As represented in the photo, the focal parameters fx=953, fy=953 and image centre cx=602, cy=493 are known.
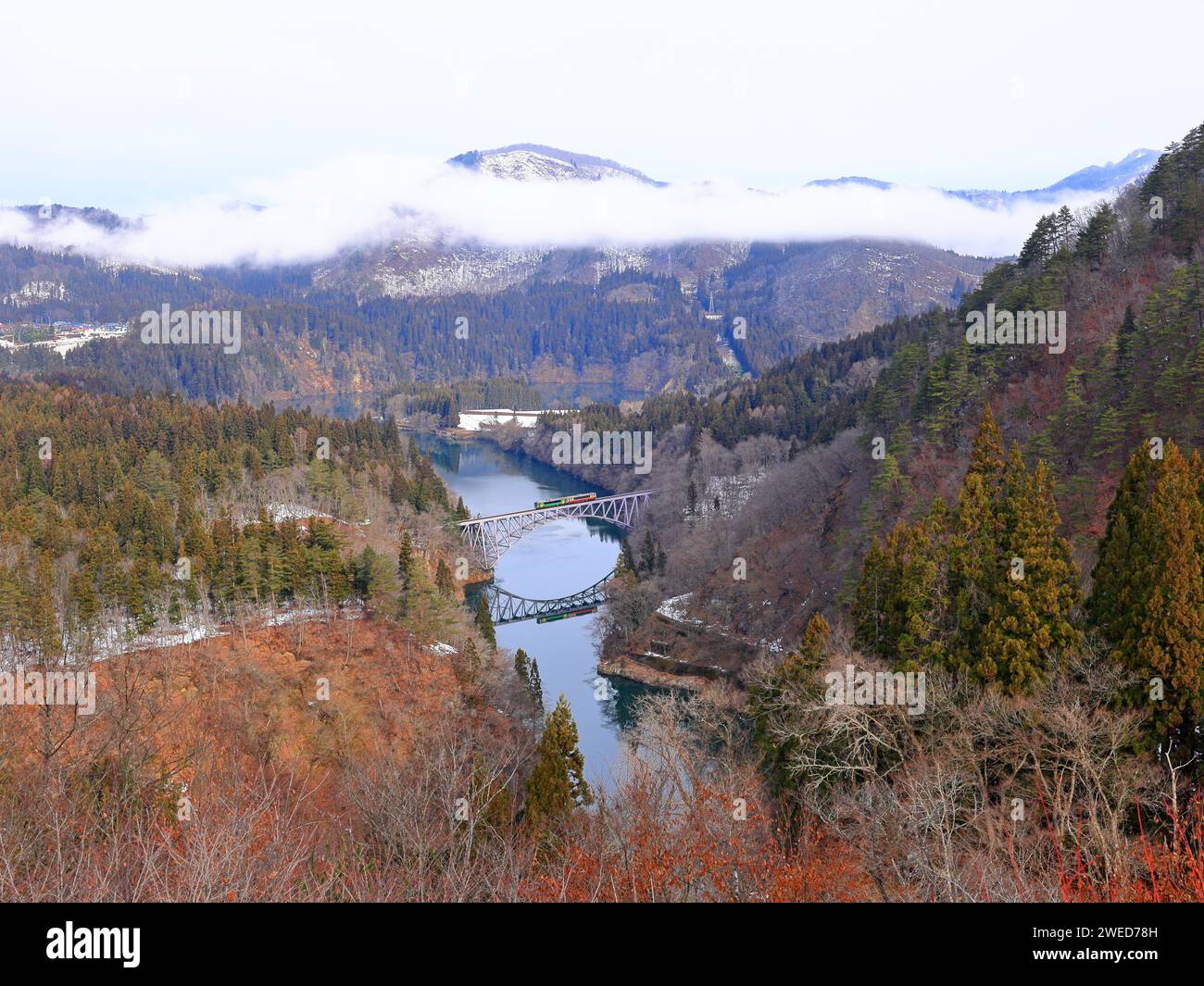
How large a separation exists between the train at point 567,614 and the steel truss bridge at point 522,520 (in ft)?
27.9

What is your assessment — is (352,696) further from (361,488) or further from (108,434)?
(108,434)

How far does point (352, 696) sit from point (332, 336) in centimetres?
15532

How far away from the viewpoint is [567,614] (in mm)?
47875

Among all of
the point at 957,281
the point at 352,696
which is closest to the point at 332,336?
the point at 957,281

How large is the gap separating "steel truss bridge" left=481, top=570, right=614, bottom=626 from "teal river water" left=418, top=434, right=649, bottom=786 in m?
0.76

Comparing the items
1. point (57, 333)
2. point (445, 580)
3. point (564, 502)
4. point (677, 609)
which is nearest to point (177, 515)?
point (445, 580)

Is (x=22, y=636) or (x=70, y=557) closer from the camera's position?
→ (x=22, y=636)

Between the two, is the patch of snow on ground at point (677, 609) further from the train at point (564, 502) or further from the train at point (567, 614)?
the train at point (564, 502)

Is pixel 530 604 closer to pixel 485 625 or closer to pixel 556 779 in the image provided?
pixel 485 625

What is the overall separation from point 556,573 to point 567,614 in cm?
763

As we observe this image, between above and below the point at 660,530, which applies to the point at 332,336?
above

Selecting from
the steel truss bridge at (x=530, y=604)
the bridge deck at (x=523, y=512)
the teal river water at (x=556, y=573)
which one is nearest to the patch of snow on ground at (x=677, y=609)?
the teal river water at (x=556, y=573)

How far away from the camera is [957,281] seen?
180 metres

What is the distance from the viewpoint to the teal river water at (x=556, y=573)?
33625mm
